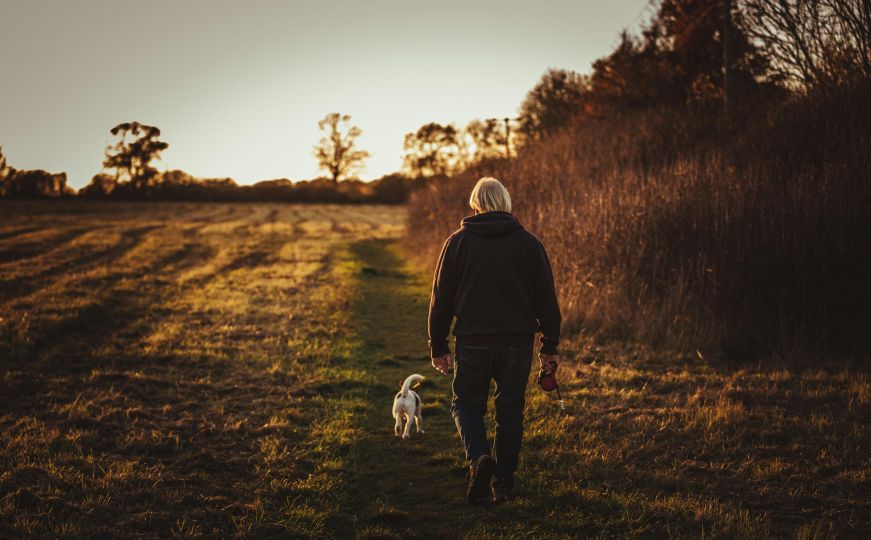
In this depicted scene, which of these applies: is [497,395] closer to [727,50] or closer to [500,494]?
[500,494]

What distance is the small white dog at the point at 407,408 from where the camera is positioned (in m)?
5.73

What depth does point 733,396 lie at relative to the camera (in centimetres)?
644

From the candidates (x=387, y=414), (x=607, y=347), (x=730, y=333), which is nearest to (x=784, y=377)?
(x=730, y=333)

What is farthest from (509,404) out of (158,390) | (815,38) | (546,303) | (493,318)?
(815,38)

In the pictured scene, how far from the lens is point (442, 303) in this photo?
167 inches

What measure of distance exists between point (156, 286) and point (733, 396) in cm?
1428

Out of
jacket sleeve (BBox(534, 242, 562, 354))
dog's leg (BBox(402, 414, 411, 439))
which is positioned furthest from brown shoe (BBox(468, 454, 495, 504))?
dog's leg (BBox(402, 414, 411, 439))

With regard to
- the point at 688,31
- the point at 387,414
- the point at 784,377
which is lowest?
the point at 387,414

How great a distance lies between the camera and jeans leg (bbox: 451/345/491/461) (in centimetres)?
413

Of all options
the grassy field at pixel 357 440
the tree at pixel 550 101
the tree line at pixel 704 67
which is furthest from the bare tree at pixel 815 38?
the tree at pixel 550 101

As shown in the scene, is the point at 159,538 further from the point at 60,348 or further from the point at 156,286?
the point at 156,286

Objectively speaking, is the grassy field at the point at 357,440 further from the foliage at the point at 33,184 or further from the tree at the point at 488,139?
the foliage at the point at 33,184

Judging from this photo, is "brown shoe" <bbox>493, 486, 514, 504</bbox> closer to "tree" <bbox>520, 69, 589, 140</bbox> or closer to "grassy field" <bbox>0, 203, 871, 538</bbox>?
"grassy field" <bbox>0, 203, 871, 538</bbox>

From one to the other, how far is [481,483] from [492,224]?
1.86m
